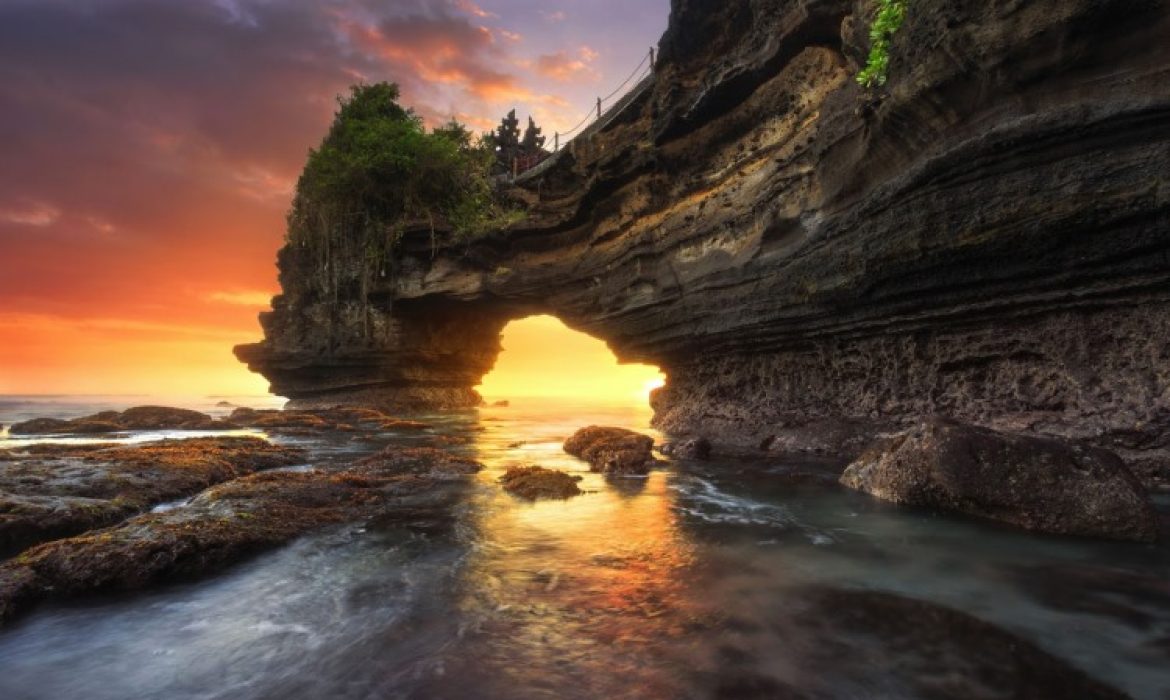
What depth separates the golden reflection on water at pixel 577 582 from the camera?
3.23m

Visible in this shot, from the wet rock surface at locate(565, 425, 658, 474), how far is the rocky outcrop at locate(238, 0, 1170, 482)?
322cm

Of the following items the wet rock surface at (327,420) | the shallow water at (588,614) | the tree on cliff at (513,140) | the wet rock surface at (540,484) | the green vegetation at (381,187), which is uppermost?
the tree on cliff at (513,140)

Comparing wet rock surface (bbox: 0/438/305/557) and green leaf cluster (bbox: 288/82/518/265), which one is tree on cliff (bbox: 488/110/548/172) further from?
wet rock surface (bbox: 0/438/305/557)

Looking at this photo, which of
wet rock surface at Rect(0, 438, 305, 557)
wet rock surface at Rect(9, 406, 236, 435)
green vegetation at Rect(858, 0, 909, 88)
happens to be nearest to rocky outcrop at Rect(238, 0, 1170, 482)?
green vegetation at Rect(858, 0, 909, 88)

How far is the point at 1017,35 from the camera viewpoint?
723 centimetres

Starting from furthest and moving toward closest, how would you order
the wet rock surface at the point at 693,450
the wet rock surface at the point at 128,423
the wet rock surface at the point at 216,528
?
1. the wet rock surface at the point at 128,423
2. the wet rock surface at the point at 693,450
3. the wet rock surface at the point at 216,528

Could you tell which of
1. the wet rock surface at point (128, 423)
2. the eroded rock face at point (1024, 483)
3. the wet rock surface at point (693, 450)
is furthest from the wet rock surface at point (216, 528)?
the wet rock surface at point (128, 423)

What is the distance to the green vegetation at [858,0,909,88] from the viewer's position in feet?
29.3

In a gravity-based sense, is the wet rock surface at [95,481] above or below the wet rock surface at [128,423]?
below

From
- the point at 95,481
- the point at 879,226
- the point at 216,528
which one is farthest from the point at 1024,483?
the point at 95,481

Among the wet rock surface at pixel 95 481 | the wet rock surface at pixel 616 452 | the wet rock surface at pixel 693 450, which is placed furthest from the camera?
the wet rock surface at pixel 693 450

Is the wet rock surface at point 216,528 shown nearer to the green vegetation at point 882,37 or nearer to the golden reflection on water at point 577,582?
the golden reflection on water at point 577,582

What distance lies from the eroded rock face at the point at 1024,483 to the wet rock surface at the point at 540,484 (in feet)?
13.6

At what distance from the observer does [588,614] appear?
3.79 m
